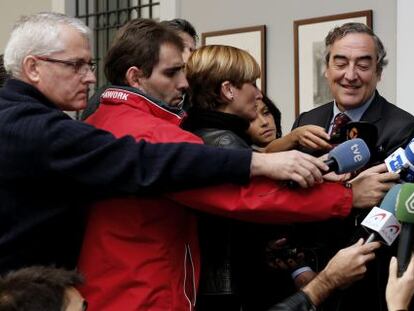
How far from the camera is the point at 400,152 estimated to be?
265 cm

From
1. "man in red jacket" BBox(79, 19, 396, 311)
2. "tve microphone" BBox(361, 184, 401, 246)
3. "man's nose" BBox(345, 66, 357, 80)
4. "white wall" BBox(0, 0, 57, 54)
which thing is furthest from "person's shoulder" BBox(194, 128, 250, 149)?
"white wall" BBox(0, 0, 57, 54)

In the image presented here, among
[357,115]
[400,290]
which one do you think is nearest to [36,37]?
[400,290]

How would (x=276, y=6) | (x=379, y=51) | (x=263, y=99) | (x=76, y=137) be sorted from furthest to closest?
(x=276, y=6), (x=263, y=99), (x=379, y=51), (x=76, y=137)

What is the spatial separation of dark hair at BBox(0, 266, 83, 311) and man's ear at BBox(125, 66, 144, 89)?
0.78m

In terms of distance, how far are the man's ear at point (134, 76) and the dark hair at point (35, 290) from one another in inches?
30.9

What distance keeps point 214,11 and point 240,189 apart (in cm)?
430

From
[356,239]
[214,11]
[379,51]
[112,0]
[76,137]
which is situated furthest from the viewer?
[112,0]

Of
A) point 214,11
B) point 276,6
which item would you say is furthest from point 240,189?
point 214,11

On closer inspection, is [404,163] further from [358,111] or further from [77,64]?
[77,64]

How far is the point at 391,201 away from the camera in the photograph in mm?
2518

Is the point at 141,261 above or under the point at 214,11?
under

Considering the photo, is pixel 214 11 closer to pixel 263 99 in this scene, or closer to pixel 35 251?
pixel 263 99

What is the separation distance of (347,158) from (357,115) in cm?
98

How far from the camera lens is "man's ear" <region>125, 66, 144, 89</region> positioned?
2.79 metres
